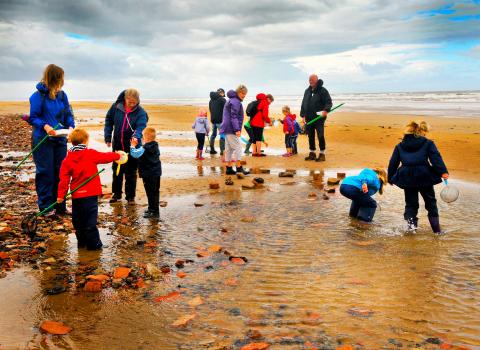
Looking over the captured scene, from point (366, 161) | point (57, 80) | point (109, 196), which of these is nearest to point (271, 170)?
point (366, 161)

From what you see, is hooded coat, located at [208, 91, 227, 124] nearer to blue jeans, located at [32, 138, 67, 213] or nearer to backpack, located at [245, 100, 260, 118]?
backpack, located at [245, 100, 260, 118]

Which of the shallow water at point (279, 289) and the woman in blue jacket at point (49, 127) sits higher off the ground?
the woman in blue jacket at point (49, 127)

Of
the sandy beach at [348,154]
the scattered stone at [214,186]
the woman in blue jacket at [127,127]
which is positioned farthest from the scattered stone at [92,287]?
the scattered stone at [214,186]

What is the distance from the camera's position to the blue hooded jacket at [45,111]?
7355 mm

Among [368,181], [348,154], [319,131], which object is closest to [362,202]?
[368,181]

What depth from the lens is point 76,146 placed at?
19.9 feet

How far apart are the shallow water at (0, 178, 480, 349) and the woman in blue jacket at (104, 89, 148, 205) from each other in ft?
5.55

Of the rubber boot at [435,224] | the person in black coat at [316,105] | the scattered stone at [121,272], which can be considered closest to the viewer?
the scattered stone at [121,272]

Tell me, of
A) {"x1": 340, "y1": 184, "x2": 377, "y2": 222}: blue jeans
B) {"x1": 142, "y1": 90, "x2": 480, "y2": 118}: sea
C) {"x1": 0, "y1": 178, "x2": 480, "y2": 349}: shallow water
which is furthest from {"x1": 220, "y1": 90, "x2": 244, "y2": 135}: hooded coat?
{"x1": 142, "y1": 90, "x2": 480, "y2": 118}: sea

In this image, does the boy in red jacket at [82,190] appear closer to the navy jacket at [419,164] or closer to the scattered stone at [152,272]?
the scattered stone at [152,272]

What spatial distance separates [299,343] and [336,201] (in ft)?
18.3

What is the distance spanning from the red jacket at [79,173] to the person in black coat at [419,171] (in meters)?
4.62

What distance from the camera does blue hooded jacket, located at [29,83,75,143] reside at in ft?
24.1

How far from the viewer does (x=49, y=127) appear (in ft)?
23.8
